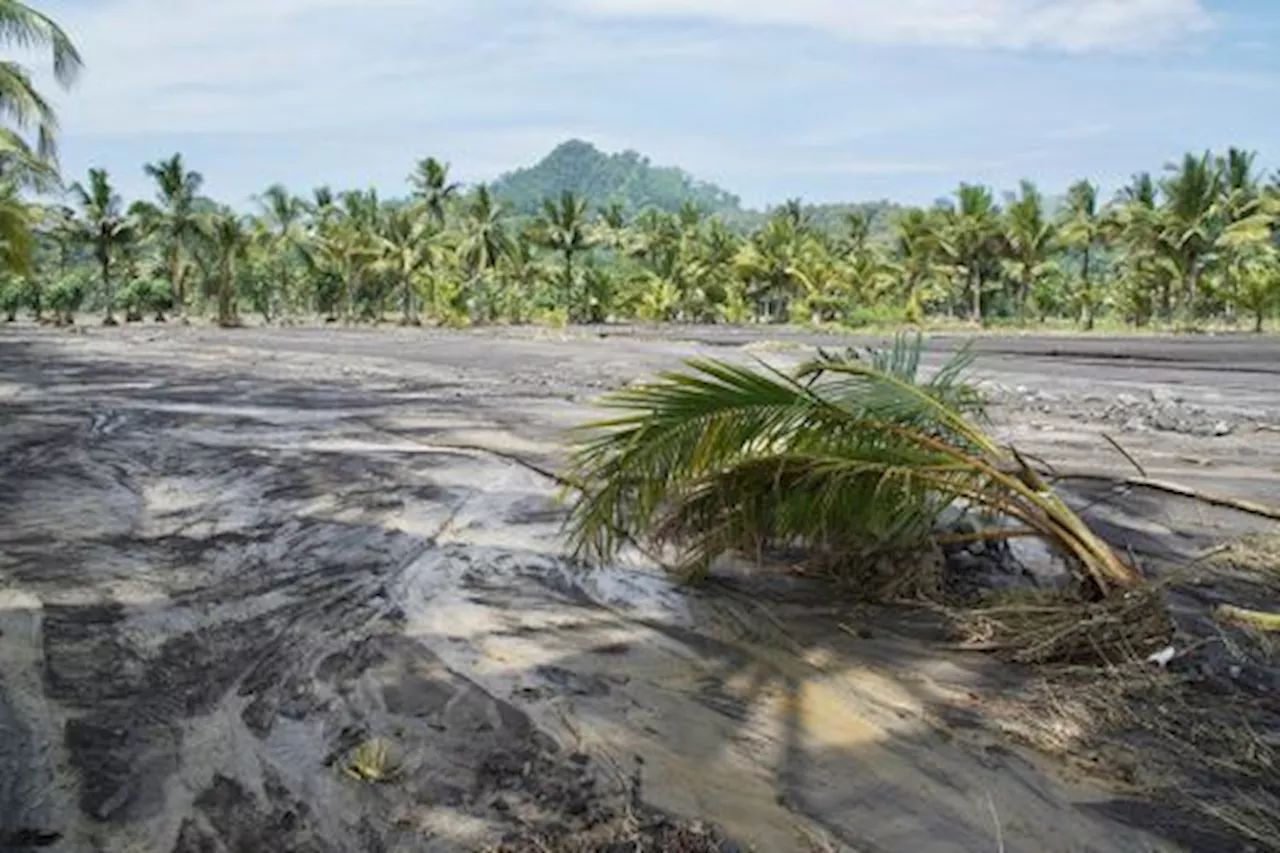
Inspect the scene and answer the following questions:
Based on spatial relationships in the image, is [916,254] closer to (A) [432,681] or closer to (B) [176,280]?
(B) [176,280]

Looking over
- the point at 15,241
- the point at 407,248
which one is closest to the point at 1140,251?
the point at 407,248

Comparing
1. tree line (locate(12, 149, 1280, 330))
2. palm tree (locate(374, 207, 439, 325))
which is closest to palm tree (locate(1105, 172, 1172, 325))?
tree line (locate(12, 149, 1280, 330))

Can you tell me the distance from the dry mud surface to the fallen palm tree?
0.64 m

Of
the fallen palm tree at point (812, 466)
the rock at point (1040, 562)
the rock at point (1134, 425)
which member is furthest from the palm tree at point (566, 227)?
the fallen palm tree at point (812, 466)

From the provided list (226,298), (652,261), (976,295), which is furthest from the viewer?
(652,261)

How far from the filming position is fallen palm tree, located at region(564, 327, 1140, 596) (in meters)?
6.23

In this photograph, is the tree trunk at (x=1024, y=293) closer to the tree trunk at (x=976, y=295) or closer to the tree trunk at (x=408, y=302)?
the tree trunk at (x=976, y=295)

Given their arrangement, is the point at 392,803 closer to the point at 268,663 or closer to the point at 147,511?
the point at 268,663

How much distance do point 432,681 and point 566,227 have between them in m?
62.5

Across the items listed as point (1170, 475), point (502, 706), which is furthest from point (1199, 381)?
point (502, 706)

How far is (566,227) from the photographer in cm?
6681

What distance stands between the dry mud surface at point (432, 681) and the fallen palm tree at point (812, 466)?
2.09 ft

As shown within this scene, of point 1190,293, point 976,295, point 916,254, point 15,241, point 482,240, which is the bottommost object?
point 1190,293

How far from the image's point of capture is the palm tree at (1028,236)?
5459 centimetres
